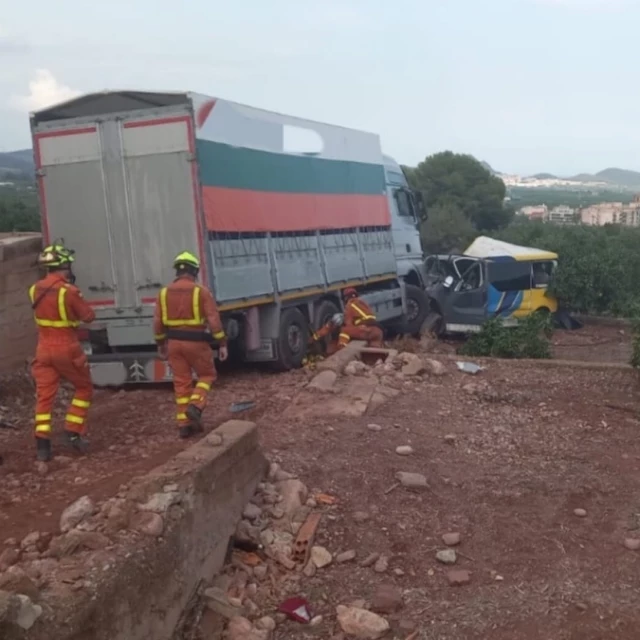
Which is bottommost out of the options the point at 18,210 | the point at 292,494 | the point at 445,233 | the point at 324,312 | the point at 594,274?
the point at 594,274

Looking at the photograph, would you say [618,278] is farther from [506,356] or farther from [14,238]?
[14,238]

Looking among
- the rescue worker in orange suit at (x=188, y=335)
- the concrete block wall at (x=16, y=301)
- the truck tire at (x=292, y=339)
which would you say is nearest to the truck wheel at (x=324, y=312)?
the truck tire at (x=292, y=339)

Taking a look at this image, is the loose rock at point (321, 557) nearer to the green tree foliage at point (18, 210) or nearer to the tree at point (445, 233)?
the green tree foliage at point (18, 210)

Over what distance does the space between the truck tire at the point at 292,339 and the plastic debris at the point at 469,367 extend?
2.20 m

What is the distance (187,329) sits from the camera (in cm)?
726

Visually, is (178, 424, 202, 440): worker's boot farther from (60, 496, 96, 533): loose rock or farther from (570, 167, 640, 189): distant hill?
(570, 167, 640, 189): distant hill

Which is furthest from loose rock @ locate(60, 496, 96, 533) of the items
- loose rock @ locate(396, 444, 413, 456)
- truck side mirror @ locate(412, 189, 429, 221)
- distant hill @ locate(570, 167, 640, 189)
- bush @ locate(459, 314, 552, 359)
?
distant hill @ locate(570, 167, 640, 189)

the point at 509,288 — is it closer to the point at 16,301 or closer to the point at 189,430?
the point at 16,301

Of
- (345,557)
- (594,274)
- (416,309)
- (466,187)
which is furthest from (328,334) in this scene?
(466,187)

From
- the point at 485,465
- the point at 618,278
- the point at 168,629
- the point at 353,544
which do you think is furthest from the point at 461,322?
the point at 168,629

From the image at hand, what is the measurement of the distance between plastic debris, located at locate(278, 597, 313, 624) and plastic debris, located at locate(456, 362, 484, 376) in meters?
5.34

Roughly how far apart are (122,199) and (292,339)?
9.87 feet

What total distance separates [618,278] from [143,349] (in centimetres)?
1578

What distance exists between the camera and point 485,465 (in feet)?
23.1
